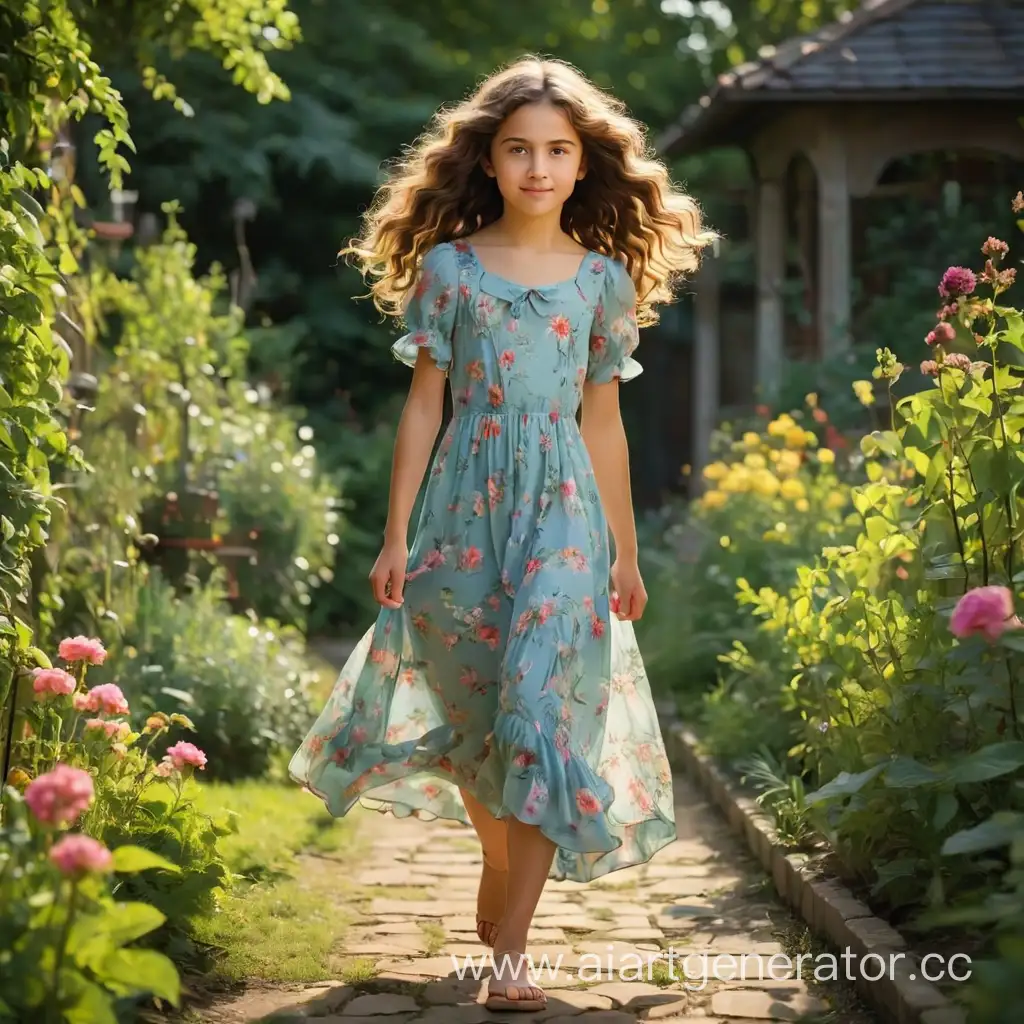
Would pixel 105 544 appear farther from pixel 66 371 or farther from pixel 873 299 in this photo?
pixel 873 299

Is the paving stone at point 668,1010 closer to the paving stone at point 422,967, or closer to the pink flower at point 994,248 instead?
the paving stone at point 422,967

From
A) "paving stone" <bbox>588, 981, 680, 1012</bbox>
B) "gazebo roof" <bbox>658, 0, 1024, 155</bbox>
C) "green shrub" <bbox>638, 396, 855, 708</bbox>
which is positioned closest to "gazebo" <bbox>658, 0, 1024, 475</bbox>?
"gazebo roof" <bbox>658, 0, 1024, 155</bbox>

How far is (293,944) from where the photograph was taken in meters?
4.05

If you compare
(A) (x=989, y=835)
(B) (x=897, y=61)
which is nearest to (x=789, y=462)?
(B) (x=897, y=61)

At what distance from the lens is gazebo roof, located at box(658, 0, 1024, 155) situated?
35.4ft

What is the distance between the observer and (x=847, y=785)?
366 centimetres

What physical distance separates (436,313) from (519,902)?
132 cm

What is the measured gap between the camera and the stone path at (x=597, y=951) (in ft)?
11.7

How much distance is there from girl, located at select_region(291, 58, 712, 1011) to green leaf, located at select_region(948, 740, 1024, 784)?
786 millimetres

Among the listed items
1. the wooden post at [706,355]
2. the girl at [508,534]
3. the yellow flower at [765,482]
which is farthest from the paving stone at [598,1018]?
the wooden post at [706,355]

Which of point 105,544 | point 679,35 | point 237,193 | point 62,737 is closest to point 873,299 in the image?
point 237,193

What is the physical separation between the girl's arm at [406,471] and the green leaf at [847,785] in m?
1.02

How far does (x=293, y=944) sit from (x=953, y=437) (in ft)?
6.33

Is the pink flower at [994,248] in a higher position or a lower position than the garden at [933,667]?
higher
